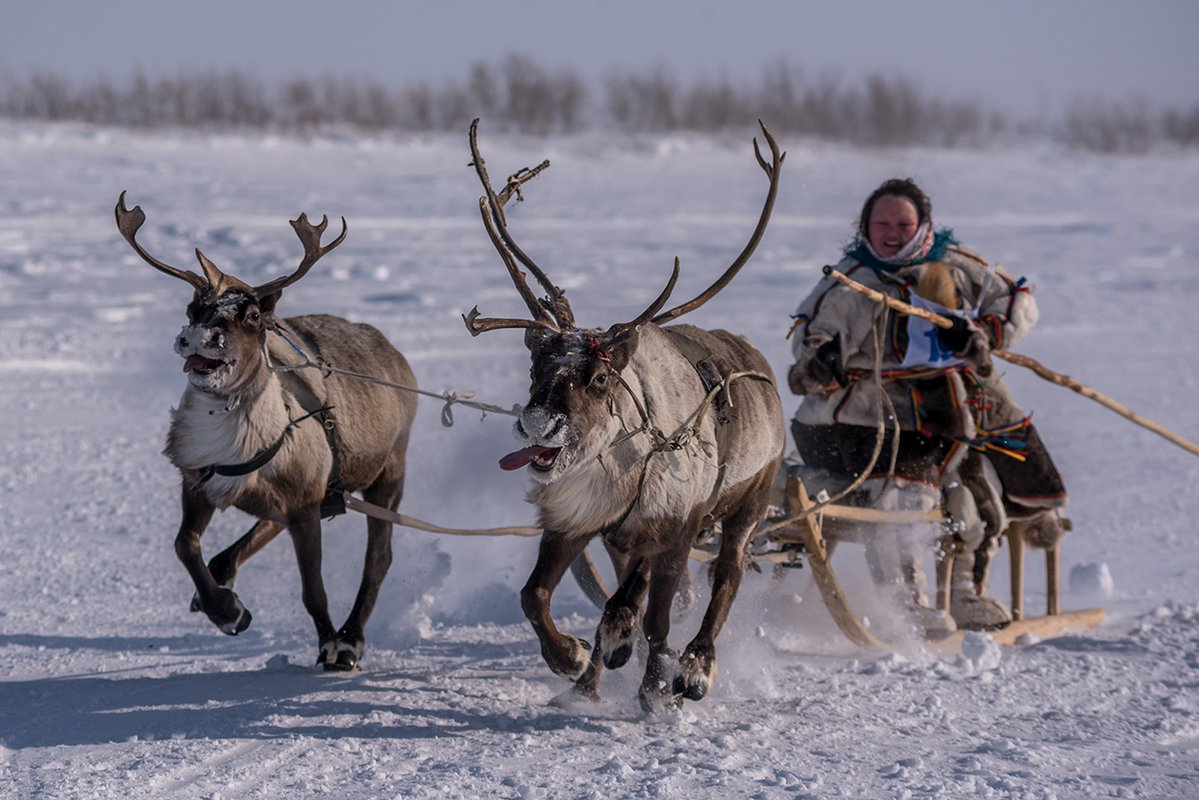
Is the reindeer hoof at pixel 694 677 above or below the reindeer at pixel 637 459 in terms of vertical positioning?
below

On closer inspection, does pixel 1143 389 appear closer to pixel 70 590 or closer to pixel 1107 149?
pixel 70 590

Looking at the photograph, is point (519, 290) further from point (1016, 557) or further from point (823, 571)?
point (1016, 557)

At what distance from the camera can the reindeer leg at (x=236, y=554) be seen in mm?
5703

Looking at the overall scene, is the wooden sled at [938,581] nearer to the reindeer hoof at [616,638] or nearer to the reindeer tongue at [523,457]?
the reindeer hoof at [616,638]

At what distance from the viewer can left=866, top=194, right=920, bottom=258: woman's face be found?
236 inches

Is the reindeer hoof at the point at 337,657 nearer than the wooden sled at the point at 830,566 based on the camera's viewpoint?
Yes

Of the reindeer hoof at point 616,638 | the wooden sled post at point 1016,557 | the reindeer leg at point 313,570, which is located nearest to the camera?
the reindeer hoof at point 616,638

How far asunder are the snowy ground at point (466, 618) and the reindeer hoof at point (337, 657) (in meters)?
0.09

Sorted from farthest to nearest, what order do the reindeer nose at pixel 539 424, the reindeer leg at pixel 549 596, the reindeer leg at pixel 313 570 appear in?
the reindeer leg at pixel 313 570 < the reindeer leg at pixel 549 596 < the reindeer nose at pixel 539 424

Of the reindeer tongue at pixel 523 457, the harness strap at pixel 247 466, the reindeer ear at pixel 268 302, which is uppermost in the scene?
the reindeer ear at pixel 268 302

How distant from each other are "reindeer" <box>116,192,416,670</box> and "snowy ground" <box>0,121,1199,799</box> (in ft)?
1.18

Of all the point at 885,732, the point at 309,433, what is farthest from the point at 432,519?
the point at 885,732

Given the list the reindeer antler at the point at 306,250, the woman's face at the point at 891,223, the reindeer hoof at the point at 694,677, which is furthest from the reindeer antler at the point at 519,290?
the woman's face at the point at 891,223

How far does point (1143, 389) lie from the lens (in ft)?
38.8
